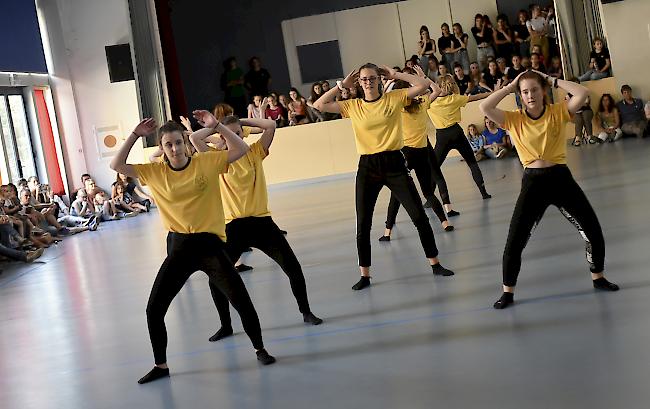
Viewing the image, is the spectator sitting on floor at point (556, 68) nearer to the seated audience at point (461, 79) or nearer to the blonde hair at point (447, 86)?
the seated audience at point (461, 79)

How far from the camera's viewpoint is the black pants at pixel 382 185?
6.46 m

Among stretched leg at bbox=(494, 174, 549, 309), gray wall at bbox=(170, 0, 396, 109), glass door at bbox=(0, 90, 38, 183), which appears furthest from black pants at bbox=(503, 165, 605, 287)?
gray wall at bbox=(170, 0, 396, 109)

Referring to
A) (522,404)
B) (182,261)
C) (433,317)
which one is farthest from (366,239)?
(522,404)

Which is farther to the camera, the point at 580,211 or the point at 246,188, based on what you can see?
the point at 246,188

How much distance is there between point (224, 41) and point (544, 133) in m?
15.9

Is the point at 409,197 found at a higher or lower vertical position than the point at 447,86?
lower

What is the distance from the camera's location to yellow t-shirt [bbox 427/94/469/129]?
994 cm

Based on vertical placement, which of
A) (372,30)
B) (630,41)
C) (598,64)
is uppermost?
(372,30)

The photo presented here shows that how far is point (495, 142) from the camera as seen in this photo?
1620 cm

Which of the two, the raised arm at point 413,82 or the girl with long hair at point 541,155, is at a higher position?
the raised arm at point 413,82

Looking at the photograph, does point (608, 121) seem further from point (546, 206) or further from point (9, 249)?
point (546, 206)

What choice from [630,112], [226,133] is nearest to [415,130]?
[226,133]

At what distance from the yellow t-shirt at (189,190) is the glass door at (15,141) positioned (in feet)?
37.7

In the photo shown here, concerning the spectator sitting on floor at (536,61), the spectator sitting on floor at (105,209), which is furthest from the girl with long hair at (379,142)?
the spectator sitting on floor at (105,209)
